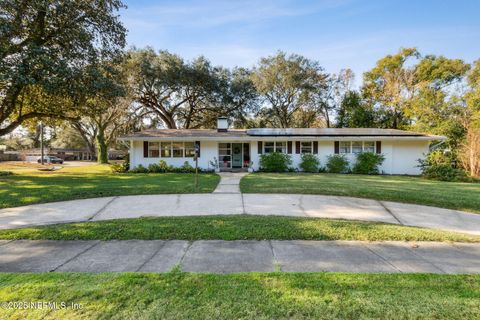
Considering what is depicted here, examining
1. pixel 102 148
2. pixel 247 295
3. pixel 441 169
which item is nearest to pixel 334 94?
pixel 441 169

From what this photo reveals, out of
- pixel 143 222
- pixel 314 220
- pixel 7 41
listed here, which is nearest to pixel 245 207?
pixel 314 220

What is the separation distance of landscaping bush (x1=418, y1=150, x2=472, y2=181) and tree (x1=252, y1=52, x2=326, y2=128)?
14910 mm

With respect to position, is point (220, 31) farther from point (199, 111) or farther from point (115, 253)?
Answer: point (199, 111)

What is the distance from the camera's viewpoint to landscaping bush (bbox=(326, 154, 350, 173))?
54.0 ft

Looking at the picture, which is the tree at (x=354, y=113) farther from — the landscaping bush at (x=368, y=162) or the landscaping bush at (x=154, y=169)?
the landscaping bush at (x=154, y=169)

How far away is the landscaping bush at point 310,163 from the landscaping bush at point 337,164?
0.78m

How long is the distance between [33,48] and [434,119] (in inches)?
1173

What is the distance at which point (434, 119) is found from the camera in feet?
76.5

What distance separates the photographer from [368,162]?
16.4 metres

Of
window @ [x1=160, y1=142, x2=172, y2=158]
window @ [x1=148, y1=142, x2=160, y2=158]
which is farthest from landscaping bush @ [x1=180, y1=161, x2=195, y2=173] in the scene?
window @ [x1=148, y1=142, x2=160, y2=158]

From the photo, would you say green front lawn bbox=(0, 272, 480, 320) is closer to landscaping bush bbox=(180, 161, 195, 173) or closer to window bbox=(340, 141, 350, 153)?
landscaping bush bbox=(180, 161, 195, 173)

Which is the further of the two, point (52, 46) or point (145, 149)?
point (145, 149)

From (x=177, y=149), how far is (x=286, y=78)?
1538 centimetres

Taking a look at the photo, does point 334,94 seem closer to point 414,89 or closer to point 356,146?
point 414,89
